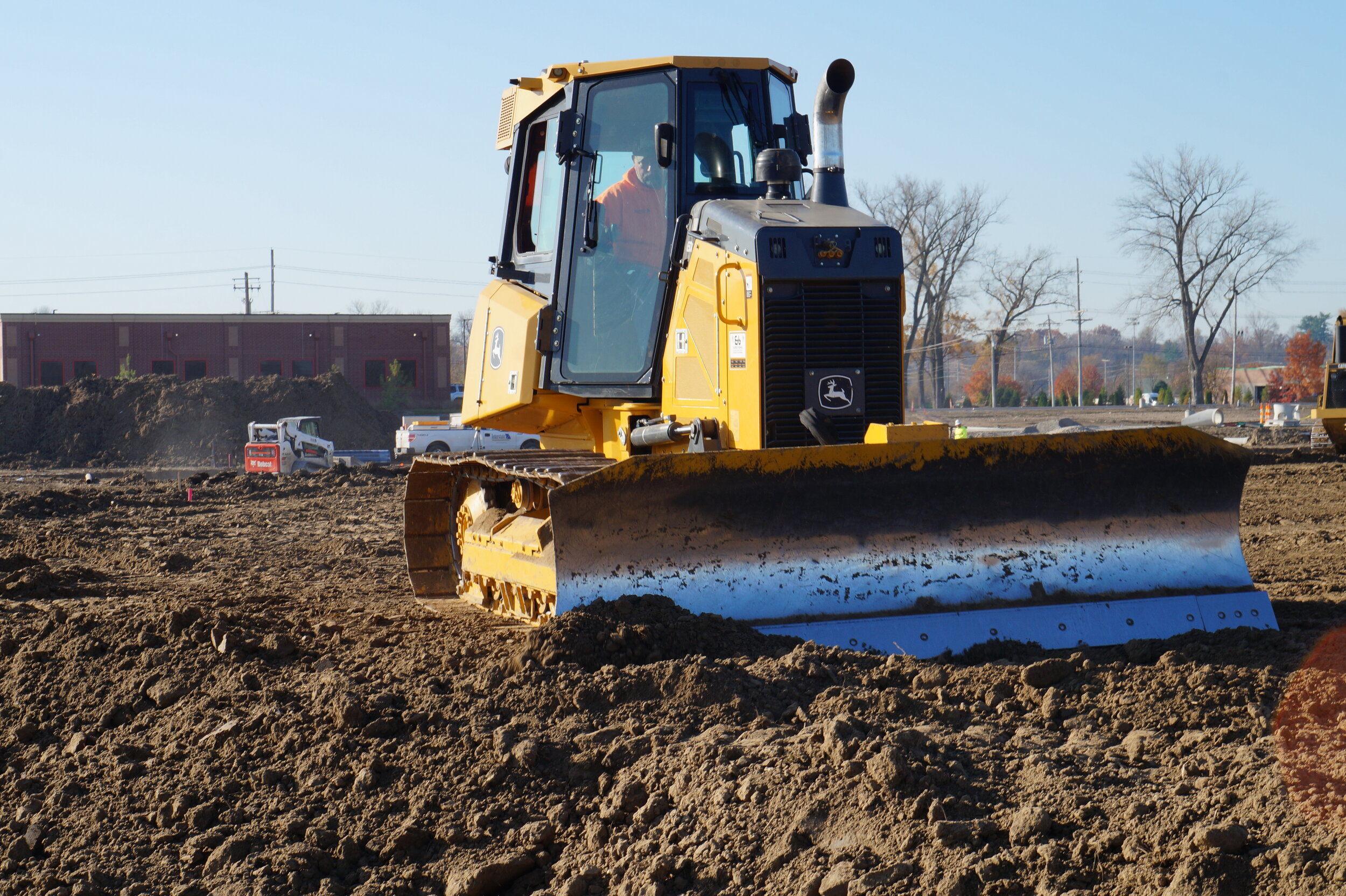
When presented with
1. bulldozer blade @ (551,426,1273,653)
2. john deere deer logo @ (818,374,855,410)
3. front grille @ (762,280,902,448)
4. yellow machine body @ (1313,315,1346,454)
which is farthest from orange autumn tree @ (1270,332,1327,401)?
john deere deer logo @ (818,374,855,410)

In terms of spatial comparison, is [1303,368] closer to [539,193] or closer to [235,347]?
[235,347]

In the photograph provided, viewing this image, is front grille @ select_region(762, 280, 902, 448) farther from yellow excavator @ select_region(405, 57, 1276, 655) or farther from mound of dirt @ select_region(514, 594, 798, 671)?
mound of dirt @ select_region(514, 594, 798, 671)

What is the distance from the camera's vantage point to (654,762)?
375 centimetres

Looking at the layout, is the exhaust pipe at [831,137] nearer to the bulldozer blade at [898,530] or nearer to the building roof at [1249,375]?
the bulldozer blade at [898,530]

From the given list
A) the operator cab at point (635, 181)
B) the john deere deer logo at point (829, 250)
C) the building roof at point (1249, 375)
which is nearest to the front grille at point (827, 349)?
the john deere deer logo at point (829, 250)

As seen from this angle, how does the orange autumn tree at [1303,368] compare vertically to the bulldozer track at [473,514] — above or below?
above

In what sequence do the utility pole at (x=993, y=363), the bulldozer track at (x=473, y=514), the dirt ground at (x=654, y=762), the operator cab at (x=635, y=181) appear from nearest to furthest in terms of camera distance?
the dirt ground at (x=654, y=762) → the bulldozer track at (x=473, y=514) → the operator cab at (x=635, y=181) → the utility pole at (x=993, y=363)

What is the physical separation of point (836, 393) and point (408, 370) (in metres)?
46.7

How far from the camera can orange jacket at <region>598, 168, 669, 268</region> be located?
6320 millimetres

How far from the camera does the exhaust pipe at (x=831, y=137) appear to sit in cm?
600

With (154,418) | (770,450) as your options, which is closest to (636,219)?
(770,450)

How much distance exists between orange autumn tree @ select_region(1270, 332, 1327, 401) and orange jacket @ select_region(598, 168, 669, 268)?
222 feet

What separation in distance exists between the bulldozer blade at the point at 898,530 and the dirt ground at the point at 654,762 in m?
0.29

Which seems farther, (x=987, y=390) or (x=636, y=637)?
(x=987, y=390)
